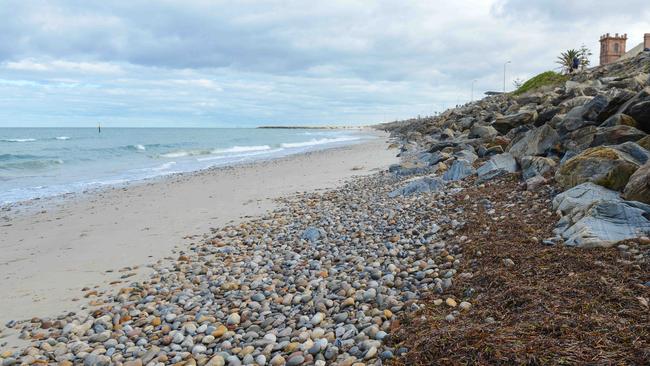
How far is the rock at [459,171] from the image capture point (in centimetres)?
1079

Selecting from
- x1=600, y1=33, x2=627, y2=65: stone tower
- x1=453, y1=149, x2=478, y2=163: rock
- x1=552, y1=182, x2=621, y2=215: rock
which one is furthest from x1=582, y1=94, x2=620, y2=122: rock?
x1=600, y1=33, x2=627, y2=65: stone tower

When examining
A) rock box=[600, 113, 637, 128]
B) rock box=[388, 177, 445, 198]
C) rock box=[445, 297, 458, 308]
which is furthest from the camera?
rock box=[388, 177, 445, 198]

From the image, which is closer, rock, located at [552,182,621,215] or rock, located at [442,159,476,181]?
rock, located at [552,182,621,215]

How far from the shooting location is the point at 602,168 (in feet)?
21.4

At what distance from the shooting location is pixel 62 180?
20.2 m

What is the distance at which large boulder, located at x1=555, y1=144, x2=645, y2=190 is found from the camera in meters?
6.28

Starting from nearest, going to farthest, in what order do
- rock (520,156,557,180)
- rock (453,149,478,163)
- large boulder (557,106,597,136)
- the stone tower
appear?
rock (520,156,557,180), large boulder (557,106,597,136), rock (453,149,478,163), the stone tower

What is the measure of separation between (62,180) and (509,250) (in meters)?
20.8

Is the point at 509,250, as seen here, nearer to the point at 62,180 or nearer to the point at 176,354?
the point at 176,354

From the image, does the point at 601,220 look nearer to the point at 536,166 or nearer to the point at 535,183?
the point at 535,183

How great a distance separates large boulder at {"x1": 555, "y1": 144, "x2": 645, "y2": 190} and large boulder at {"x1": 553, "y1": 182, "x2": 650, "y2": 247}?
356mm

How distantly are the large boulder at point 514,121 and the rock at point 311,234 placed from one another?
31.3 ft

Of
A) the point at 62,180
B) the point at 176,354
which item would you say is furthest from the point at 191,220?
the point at 62,180

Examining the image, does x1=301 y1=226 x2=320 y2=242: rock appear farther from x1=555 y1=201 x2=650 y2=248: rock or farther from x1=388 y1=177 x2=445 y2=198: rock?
x1=555 y1=201 x2=650 y2=248: rock
